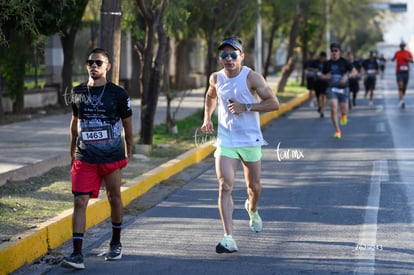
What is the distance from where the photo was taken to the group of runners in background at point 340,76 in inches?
674

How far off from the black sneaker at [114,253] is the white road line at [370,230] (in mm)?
2029

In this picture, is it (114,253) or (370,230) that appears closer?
(114,253)

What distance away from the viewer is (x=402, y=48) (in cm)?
2438

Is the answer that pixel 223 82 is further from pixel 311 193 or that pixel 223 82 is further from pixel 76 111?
pixel 311 193

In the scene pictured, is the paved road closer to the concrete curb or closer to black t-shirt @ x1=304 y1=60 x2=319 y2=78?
the concrete curb

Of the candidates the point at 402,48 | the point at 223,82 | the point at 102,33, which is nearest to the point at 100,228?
the point at 223,82

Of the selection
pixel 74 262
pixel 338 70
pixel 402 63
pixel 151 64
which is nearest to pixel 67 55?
pixel 402 63

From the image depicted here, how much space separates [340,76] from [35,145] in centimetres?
615

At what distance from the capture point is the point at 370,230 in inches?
335

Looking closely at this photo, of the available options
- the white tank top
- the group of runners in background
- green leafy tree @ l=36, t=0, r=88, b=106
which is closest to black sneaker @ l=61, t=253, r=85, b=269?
the white tank top

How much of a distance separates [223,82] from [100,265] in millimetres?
1914

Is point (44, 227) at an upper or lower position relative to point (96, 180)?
lower

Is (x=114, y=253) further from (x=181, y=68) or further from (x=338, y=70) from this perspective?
(x=181, y=68)

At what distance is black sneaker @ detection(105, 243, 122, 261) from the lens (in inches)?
293
